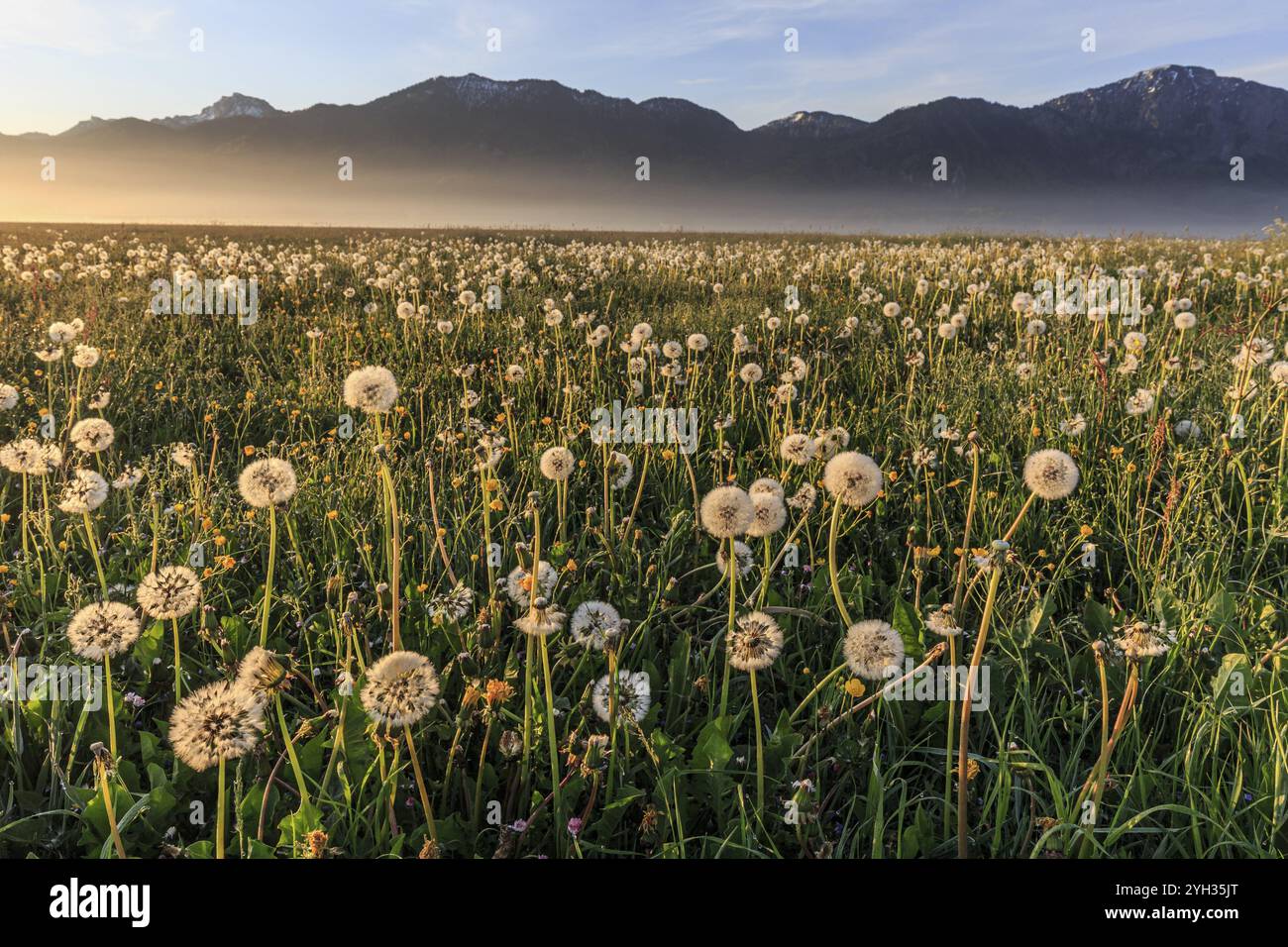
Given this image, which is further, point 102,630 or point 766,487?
point 766,487

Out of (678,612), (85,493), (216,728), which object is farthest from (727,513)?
(85,493)

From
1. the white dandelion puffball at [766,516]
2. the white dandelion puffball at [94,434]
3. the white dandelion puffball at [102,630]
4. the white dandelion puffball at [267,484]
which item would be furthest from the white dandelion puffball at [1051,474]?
the white dandelion puffball at [94,434]

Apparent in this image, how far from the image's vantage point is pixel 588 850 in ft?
5.65

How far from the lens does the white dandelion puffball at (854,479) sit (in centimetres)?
200

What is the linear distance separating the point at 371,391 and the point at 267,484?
0.41 meters

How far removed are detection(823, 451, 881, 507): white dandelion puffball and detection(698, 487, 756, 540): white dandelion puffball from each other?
26 cm

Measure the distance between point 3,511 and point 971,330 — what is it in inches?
308

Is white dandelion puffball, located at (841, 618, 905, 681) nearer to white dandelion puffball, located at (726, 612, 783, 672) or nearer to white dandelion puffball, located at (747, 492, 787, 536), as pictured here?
white dandelion puffball, located at (726, 612, 783, 672)

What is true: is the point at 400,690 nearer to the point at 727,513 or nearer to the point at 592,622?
the point at 592,622

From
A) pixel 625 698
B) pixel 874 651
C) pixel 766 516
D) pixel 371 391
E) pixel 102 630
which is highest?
pixel 371 391

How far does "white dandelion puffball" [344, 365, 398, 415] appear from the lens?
2.21m

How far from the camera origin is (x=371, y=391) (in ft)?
7.30
